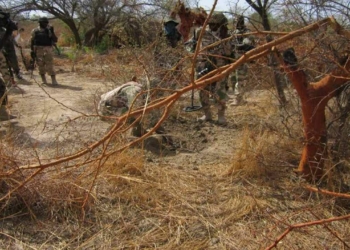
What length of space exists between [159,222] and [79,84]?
20.7 ft

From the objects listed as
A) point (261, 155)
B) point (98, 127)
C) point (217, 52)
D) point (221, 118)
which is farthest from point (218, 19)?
point (261, 155)

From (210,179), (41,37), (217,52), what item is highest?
(41,37)

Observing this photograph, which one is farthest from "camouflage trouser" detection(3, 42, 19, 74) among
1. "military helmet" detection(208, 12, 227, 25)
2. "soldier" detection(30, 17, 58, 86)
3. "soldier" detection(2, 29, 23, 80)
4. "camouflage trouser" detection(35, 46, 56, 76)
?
"military helmet" detection(208, 12, 227, 25)

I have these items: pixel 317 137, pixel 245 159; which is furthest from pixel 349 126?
pixel 245 159

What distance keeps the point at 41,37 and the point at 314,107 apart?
5861 millimetres

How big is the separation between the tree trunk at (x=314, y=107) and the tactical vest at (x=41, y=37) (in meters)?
5.68

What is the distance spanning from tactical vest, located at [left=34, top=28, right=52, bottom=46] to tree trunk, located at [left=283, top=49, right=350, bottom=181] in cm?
568

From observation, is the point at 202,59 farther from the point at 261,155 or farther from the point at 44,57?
the point at 44,57

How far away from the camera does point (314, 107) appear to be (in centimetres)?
266

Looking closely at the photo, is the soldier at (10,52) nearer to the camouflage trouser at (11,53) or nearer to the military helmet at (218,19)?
the camouflage trouser at (11,53)

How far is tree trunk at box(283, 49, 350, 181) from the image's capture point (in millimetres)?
2576

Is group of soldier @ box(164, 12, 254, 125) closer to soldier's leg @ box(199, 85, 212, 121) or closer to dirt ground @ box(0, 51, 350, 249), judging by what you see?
soldier's leg @ box(199, 85, 212, 121)

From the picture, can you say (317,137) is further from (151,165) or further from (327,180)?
(151,165)

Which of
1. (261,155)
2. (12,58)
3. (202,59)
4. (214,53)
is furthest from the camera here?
(12,58)
